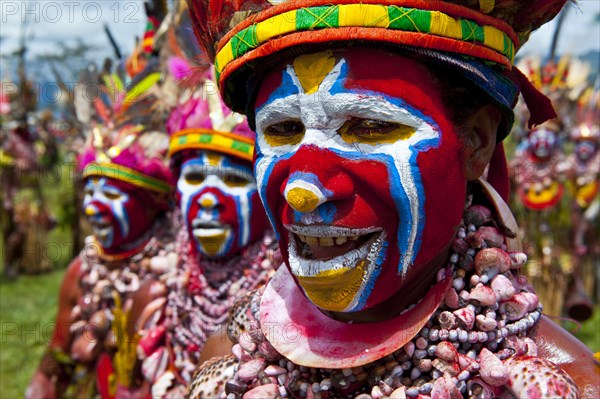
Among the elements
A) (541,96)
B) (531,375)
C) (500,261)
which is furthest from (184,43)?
(531,375)

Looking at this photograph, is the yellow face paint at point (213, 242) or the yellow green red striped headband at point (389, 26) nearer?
the yellow green red striped headband at point (389, 26)

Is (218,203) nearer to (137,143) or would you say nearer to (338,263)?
(137,143)

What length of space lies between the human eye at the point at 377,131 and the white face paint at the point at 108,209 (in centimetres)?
316

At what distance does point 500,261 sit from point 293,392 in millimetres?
763

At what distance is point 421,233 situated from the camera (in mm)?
1883

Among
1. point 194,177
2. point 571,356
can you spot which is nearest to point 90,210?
point 194,177

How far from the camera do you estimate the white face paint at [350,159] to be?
1829 millimetres

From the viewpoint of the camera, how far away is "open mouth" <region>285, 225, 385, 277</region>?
73.6 inches

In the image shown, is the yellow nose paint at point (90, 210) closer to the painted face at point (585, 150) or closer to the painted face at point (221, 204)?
the painted face at point (221, 204)

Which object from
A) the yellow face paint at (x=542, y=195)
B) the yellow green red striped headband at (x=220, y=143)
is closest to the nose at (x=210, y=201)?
the yellow green red striped headband at (x=220, y=143)

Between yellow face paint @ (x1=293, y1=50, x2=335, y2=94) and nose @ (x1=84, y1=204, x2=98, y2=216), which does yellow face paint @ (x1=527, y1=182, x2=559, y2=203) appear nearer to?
nose @ (x1=84, y1=204, x2=98, y2=216)

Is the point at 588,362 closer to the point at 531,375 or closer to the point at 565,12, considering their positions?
the point at 531,375

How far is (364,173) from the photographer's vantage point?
183cm

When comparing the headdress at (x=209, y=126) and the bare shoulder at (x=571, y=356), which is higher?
the headdress at (x=209, y=126)
